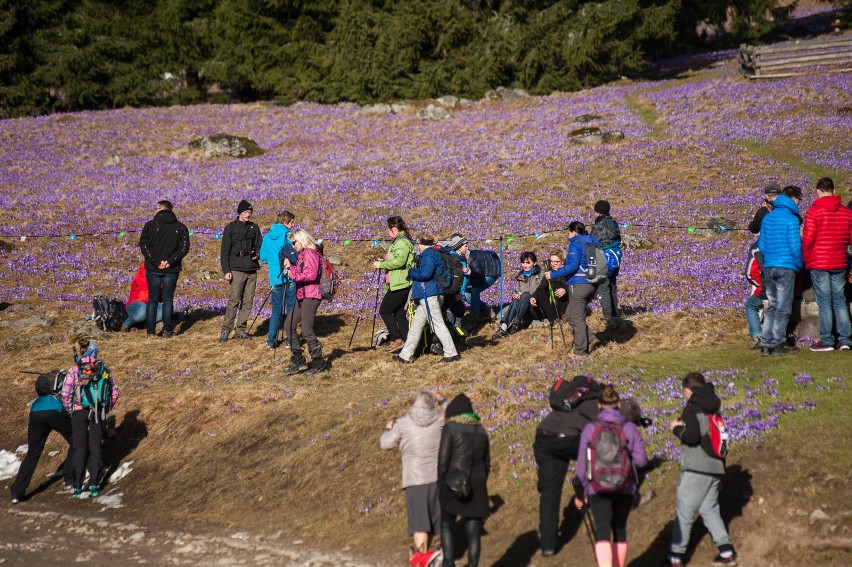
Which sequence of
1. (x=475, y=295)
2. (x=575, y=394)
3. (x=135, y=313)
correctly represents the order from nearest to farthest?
(x=575, y=394)
(x=475, y=295)
(x=135, y=313)

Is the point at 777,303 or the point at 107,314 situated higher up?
the point at 107,314

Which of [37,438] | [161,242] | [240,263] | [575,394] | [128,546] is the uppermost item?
[161,242]

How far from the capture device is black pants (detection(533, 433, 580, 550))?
28.6 feet

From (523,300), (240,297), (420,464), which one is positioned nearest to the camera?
(420,464)

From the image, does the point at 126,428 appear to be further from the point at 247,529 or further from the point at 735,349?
the point at 735,349

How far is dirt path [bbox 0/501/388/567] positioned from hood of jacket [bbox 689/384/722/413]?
161 inches

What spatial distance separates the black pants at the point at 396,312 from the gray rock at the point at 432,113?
33572mm

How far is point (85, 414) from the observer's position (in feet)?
42.7

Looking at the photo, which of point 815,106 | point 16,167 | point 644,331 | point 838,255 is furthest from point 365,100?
point 838,255

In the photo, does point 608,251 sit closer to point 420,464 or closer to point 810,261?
point 810,261

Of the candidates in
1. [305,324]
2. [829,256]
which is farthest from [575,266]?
[305,324]

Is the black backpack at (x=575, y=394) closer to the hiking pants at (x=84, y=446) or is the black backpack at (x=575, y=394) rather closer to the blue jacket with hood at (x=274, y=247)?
the hiking pants at (x=84, y=446)

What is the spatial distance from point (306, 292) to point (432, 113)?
35471 mm

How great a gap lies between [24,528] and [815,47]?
48.8 m
